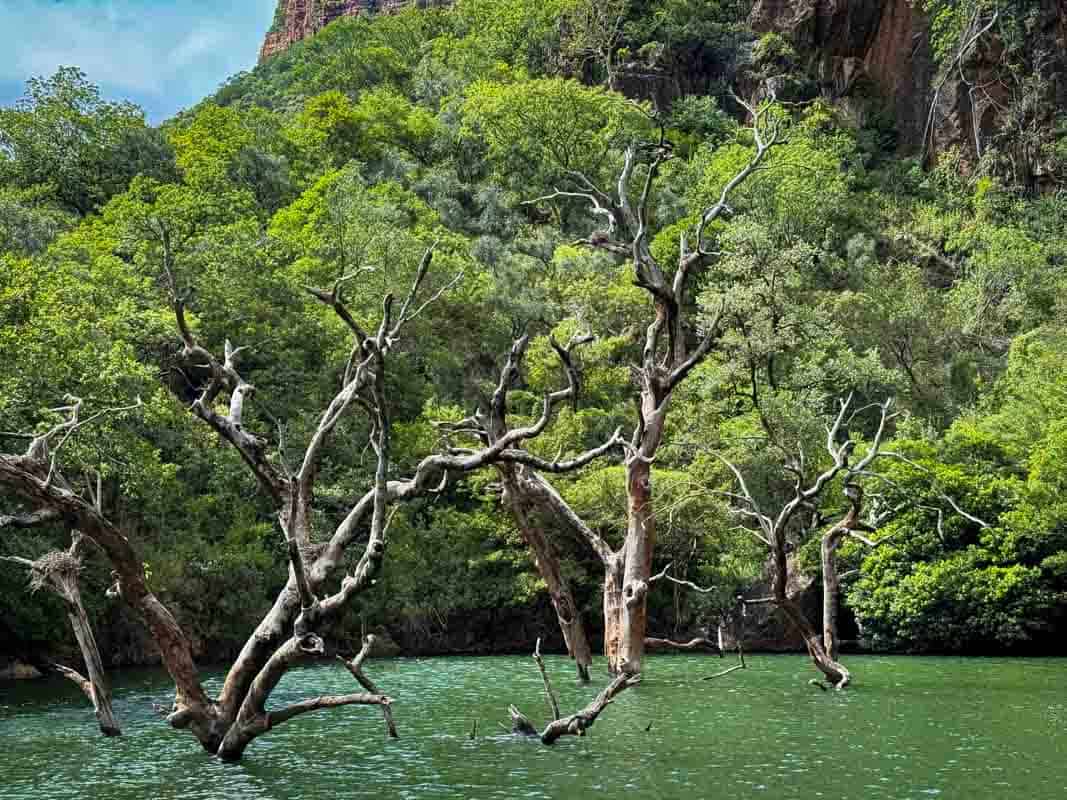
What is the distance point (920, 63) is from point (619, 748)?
58252mm

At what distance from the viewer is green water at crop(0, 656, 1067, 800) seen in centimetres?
1391

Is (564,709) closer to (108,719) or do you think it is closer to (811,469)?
(108,719)

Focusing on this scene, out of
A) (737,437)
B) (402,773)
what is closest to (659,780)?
(402,773)

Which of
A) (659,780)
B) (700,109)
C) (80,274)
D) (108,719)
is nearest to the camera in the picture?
(659,780)

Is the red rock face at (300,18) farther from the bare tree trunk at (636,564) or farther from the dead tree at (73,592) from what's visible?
the dead tree at (73,592)

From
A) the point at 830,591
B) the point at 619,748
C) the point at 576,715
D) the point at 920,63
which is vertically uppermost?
the point at 920,63

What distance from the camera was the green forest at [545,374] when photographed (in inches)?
972

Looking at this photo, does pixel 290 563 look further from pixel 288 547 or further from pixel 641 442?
pixel 641 442

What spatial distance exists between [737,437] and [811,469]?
103 inches

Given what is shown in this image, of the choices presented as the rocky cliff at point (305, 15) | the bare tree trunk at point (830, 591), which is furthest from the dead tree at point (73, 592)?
the rocky cliff at point (305, 15)

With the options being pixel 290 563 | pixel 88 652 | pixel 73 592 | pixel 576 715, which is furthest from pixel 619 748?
pixel 73 592

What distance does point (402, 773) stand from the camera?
590 inches

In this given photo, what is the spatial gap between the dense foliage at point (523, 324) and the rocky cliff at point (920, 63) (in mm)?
2330

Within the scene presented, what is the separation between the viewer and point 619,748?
55.0 ft
